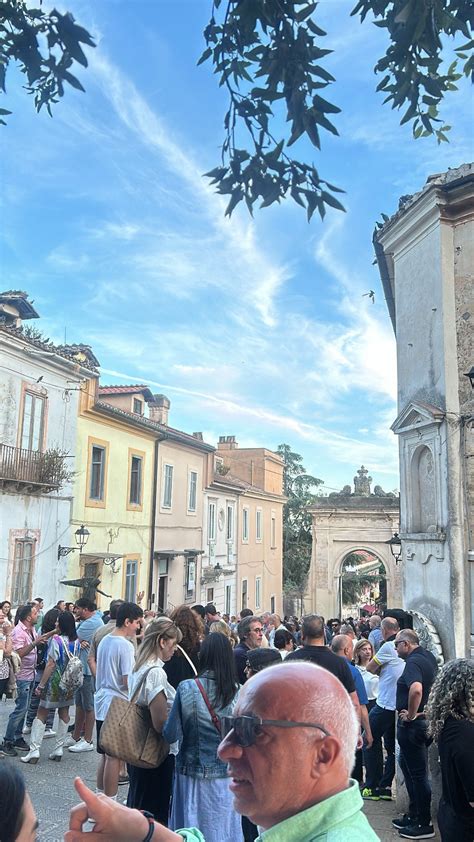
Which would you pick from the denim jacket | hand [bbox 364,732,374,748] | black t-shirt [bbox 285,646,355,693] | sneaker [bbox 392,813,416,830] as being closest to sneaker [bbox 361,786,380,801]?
hand [bbox 364,732,374,748]

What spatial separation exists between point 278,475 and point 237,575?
9.88 m

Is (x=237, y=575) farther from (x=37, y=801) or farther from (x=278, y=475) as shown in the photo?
(x=37, y=801)

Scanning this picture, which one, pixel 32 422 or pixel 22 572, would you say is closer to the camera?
pixel 22 572

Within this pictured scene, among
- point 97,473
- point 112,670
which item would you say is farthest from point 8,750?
point 97,473

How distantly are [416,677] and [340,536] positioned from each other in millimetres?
23222

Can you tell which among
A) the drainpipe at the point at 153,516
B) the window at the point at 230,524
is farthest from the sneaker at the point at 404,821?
the window at the point at 230,524

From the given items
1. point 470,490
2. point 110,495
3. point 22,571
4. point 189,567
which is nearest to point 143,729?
point 470,490

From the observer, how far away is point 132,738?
3.77 meters

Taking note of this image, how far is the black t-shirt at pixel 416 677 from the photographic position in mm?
5203

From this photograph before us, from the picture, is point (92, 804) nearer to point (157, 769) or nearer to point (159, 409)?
point (157, 769)

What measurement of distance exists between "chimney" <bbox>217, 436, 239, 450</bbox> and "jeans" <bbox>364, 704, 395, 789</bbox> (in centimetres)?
3250

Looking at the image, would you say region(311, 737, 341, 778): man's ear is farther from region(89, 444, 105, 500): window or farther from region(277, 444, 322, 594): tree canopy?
region(277, 444, 322, 594): tree canopy

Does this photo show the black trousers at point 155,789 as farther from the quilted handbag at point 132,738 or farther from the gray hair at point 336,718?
the gray hair at point 336,718

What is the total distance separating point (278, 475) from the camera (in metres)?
40.5
